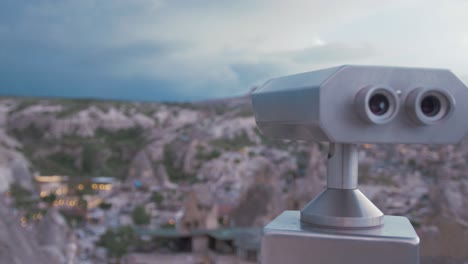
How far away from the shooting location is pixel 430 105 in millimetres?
493

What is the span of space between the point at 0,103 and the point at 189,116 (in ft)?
35.7

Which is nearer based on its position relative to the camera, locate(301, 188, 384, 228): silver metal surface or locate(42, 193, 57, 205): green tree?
A: locate(301, 188, 384, 228): silver metal surface

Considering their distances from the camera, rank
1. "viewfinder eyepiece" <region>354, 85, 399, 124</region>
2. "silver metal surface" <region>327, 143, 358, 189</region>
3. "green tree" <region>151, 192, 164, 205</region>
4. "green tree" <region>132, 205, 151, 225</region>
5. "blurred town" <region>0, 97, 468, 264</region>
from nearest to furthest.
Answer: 1. "viewfinder eyepiece" <region>354, 85, 399, 124</region>
2. "silver metal surface" <region>327, 143, 358, 189</region>
3. "blurred town" <region>0, 97, 468, 264</region>
4. "green tree" <region>132, 205, 151, 225</region>
5. "green tree" <region>151, 192, 164, 205</region>

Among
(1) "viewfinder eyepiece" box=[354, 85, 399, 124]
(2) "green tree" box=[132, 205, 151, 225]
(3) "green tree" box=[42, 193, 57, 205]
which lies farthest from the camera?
(3) "green tree" box=[42, 193, 57, 205]

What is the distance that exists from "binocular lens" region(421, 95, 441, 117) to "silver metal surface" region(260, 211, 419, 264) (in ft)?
0.46

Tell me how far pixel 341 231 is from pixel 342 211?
25mm

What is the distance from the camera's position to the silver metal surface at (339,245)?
496 millimetres

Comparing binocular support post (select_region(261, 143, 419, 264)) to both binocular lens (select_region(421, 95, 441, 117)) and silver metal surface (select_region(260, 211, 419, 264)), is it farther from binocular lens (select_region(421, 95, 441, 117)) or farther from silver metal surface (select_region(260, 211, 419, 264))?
binocular lens (select_region(421, 95, 441, 117))

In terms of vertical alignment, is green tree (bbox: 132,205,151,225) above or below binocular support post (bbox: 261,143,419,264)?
below

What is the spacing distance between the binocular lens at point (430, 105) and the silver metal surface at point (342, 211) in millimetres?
132

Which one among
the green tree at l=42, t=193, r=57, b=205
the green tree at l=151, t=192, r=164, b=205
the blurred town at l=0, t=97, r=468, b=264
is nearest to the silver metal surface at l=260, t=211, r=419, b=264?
the blurred town at l=0, t=97, r=468, b=264

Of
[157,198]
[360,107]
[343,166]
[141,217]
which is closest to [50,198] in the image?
[157,198]

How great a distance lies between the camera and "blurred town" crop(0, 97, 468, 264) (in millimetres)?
2607

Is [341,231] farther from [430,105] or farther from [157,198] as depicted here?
[157,198]
